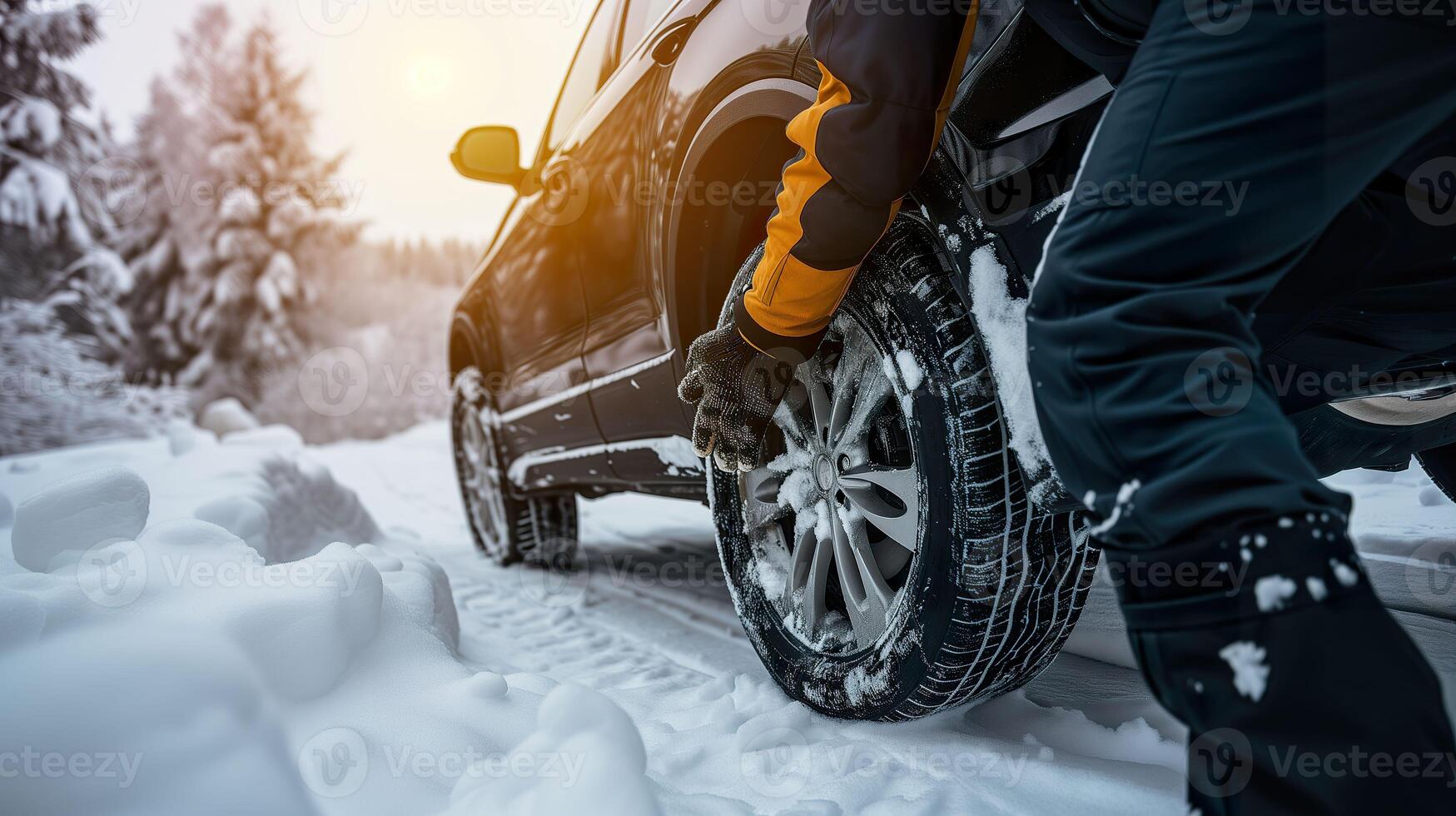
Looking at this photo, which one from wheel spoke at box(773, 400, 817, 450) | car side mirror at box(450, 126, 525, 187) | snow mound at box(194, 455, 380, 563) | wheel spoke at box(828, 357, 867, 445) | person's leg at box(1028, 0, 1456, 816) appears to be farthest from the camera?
car side mirror at box(450, 126, 525, 187)

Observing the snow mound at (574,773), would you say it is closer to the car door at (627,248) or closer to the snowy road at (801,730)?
the snowy road at (801,730)

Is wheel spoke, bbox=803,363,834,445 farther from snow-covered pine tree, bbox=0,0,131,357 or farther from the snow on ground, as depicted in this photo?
snow-covered pine tree, bbox=0,0,131,357

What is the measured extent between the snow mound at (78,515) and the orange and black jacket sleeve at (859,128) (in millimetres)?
1417

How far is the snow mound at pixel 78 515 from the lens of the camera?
1.48 meters

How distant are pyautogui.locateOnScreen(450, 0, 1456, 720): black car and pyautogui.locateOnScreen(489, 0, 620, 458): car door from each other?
19 millimetres

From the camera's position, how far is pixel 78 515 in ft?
4.99

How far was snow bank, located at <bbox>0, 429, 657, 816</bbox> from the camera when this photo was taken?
3.00ft

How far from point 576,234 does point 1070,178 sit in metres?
1.68

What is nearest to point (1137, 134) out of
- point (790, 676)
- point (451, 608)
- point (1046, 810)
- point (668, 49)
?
point (1046, 810)

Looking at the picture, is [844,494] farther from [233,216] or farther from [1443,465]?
[233,216]

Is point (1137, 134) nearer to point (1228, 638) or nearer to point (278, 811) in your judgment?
point (1228, 638)

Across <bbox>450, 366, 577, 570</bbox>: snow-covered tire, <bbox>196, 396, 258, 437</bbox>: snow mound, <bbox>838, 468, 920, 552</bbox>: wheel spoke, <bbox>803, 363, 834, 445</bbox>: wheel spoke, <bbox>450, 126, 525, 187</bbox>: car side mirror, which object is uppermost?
<bbox>450, 126, 525, 187</bbox>: car side mirror

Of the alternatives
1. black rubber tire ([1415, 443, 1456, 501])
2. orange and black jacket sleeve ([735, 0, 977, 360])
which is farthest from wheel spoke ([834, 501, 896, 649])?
black rubber tire ([1415, 443, 1456, 501])

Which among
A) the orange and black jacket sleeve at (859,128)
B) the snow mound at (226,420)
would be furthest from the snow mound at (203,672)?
the snow mound at (226,420)
